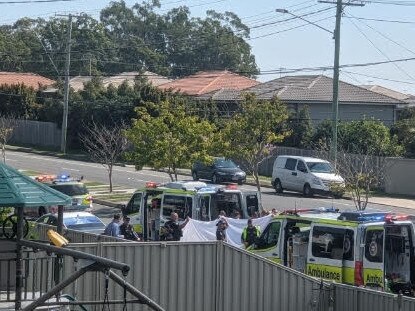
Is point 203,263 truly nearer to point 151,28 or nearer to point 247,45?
point 247,45

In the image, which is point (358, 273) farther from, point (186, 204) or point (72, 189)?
point (72, 189)

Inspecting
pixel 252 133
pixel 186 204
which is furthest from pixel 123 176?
pixel 186 204

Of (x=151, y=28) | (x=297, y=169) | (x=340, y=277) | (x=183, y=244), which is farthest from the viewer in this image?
(x=151, y=28)

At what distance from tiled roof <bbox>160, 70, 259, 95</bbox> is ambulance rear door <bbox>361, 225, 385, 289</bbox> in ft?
184

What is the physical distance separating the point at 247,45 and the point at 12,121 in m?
78.4

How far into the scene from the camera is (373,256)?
753 inches

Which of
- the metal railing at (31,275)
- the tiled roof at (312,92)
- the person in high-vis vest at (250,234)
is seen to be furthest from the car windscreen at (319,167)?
the metal railing at (31,275)

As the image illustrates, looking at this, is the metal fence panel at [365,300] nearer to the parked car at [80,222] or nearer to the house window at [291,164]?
the parked car at [80,222]

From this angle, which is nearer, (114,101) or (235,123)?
(235,123)

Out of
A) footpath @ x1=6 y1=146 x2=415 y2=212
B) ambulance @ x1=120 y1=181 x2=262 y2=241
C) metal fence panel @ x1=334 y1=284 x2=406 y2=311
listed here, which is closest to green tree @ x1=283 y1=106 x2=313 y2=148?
footpath @ x1=6 y1=146 x2=415 y2=212

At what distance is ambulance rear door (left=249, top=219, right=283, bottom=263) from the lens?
2114 centimetres

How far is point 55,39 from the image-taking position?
419ft

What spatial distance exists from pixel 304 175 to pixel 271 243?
22.8 meters

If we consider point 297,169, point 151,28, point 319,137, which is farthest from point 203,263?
point 151,28
